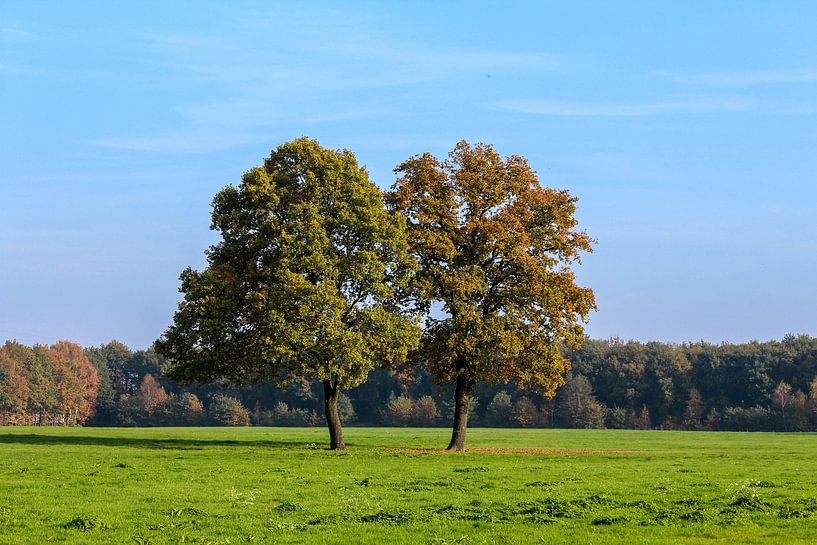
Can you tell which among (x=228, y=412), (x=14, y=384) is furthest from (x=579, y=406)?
(x=14, y=384)

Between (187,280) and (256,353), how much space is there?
7143 millimetres

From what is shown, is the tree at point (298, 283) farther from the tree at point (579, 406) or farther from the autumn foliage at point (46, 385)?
the autumn foliage at point (46, 385)

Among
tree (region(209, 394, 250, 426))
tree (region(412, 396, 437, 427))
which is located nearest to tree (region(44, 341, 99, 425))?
tree (region(209, 394, 250, 426))

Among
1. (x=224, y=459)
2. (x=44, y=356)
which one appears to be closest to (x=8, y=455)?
(x=224, y=459)

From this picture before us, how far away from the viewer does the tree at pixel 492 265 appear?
56.9 meters

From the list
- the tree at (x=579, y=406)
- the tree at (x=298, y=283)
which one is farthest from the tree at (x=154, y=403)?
the tree at (x=298, y=283)

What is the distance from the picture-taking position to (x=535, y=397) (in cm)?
16875

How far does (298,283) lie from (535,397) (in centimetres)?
12287

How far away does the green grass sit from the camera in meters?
22.9

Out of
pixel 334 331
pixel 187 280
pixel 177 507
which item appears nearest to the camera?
pixel 177 507

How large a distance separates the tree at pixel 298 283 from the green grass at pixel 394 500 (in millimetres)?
7139

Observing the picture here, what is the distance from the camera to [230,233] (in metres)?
57.3

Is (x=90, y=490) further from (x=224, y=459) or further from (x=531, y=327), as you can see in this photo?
(x=531, y=327)

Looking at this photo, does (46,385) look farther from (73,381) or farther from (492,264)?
(492,264)
